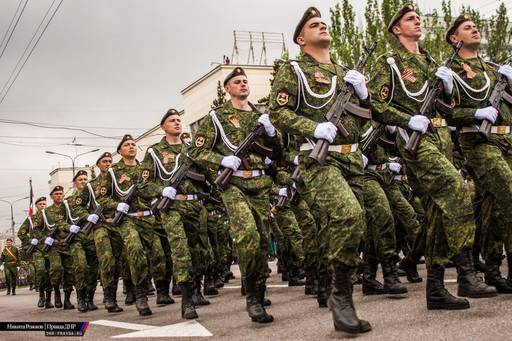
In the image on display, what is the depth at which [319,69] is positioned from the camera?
5.41 meters

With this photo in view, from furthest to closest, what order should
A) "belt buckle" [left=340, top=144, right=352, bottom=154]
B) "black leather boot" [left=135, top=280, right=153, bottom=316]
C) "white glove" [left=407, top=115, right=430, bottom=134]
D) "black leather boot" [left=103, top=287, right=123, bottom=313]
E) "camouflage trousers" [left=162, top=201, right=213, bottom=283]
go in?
"black leather boot" [left=103, top=287, right=123, bottom=313], "black leather boot" [left=135, top=280, right=153, bottom=316], "camouflage trousers" [left=162, top=201, right=213, bottom=283], "white glove" [left=407, top=115, right=430, bottom=134], "belt buckle" [left=340, top=144, right=352, bottom=154]

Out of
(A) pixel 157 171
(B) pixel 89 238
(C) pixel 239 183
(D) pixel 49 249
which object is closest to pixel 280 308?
(C) pixel 239 183

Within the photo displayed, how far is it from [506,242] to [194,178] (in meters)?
4.10

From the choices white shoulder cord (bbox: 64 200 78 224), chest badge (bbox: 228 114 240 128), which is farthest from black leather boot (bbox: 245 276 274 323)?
white shoulder cord (bbox: 64 200 78 224)

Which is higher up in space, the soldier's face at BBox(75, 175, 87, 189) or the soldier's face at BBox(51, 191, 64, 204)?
the soldier's face at BBox(75, 175, 87, 189)

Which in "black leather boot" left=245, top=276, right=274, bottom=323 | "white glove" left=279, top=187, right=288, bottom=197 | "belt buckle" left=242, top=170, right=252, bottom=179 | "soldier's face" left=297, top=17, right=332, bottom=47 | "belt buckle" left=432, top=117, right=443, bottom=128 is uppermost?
"soldier's face" left=297, top=17, right=332, bottom=47

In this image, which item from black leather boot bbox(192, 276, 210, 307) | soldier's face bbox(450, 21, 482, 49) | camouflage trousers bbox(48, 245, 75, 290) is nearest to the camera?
soldier's face bbox(450, 21, 482, 49)

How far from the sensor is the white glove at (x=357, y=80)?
16.7 ft

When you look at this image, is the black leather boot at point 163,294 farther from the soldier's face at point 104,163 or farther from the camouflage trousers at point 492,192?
the camouflage trousers at point 492,192

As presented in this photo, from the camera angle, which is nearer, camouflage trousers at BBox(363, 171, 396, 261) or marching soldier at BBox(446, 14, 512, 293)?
marching soldier at BBox(446, 14, 512, 293)

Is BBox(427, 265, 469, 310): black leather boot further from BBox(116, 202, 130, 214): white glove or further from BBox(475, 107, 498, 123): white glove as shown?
BBox(116, 202, 130, 214): white glove

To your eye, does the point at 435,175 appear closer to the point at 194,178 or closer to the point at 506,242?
the point at 506,242

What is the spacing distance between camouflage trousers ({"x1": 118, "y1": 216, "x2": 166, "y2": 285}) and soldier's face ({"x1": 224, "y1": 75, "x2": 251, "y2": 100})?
2.95 meters

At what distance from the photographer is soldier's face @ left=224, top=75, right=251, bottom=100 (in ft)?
22.5
